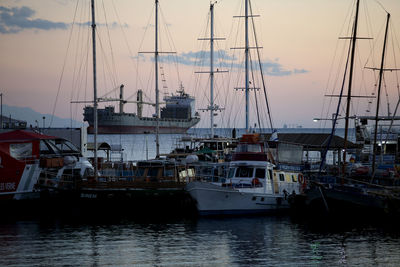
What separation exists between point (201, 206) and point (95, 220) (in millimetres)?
6176

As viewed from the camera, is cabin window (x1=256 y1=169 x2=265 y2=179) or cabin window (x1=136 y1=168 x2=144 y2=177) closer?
cabin window (x1=256 y1=169 x2=265 y2=179)

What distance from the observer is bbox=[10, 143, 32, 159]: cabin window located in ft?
115

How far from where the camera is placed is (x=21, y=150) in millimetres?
35562

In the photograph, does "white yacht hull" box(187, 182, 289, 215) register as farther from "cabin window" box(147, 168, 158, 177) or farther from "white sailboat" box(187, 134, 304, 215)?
"cabin window" box(147, 168, 158, 177)

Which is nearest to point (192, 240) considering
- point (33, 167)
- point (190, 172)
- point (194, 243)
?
point (194, 243)

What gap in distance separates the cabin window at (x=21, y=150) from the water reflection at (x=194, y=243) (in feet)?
20.6

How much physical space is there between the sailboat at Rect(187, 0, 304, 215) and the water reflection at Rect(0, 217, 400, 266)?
3.59 feet

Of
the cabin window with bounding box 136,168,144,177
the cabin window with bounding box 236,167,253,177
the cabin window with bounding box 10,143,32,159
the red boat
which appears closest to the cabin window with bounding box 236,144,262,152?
the cabin window with bounding box 236,167,253,177

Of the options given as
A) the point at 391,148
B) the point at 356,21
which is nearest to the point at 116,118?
the point at 391,148

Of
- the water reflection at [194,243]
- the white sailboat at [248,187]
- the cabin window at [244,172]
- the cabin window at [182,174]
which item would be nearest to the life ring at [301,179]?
the white sailboat at [248,187]

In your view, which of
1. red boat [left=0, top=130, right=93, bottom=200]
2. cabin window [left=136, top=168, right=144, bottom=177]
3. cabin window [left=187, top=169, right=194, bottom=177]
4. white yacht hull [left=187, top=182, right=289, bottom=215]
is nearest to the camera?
white yacht hull [left=187, top=182, right=289, bottom=215]

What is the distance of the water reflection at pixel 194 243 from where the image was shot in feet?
70.8

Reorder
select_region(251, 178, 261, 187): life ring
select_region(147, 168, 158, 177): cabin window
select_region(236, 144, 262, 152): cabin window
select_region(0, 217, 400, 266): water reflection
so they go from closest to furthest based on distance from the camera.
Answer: select_region(0, 217, 400, 266): water reflection < select_region(251, 178, 261, 187): life ring < select_region(236, 144, 262, 152): cabin window < select_region(147, 168, 158, 177): cabin window

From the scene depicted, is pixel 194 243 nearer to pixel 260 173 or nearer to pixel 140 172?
pixel 260 173
